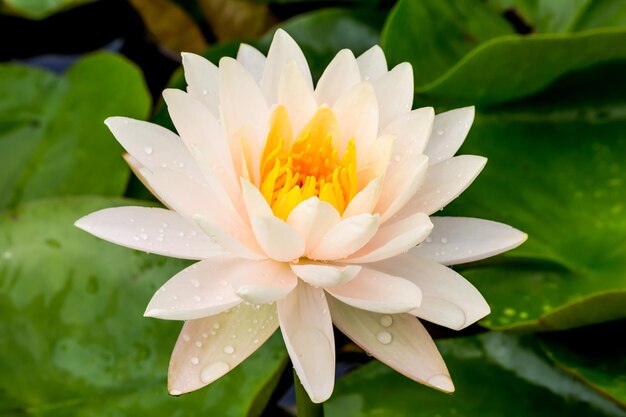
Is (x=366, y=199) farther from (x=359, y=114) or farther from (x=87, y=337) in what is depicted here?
(x=87, y=337)

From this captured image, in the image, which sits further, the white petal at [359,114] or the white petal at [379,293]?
the white petal at [359,114]

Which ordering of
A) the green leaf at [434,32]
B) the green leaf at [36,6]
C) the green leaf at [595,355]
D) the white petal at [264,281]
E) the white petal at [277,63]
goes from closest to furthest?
the white petal at [264,281] → the white petal at [277,63] → the green leaf at [595,355] → the green leaf at [434,32] → the green leaf at [36,6]

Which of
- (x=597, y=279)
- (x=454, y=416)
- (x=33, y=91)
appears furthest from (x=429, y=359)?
(x=33, y=91)

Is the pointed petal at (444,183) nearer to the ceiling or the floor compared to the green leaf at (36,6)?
nearer to the ceiling

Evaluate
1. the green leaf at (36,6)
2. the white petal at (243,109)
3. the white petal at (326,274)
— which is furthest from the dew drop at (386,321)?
the green leaf at (36,6)

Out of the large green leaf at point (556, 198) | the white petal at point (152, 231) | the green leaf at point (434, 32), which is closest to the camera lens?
the white petal at point (152, 231)

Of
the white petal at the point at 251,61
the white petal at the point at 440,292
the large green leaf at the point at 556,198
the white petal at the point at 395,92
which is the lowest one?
the large green leaf at the point at 556,198

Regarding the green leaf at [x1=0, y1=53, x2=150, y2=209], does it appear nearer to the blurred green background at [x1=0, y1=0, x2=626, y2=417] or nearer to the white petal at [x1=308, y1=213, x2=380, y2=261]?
Result: the blurred green background at [x1=0, y1=0, x2=626, y2=417]

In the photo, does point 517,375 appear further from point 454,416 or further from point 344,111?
point 344,111

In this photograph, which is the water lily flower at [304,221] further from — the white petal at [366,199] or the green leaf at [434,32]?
the green leaf at [434,32]
